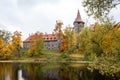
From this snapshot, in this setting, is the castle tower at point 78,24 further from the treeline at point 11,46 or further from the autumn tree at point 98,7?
the autumn tree at point 98,7

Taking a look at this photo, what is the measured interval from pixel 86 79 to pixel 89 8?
20822 mm

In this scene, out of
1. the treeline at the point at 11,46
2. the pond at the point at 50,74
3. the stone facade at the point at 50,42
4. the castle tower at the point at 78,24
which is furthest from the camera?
the castle tower at the point at 78,24

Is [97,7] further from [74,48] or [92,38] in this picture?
[74,48]

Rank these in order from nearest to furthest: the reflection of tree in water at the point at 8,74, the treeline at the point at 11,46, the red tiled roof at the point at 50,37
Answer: the reflection of tree in water at the point at 8,74, the treeline at the point at 11,46, the red tiled roof at the point at 50,37

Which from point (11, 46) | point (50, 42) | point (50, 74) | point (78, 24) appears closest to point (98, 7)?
point (50, 74)

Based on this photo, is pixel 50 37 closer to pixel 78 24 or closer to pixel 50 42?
pixel 50 42

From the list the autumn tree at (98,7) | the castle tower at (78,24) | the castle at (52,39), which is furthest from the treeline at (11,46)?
the autumn tree at (98,7)

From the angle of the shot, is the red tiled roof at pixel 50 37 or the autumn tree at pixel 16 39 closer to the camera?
the autumn tree at pixel 16 39

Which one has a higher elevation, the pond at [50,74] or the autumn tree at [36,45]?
the autumn tree at [36,45]

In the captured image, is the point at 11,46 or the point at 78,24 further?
the point at 78,24

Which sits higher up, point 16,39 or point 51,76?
point 16,39

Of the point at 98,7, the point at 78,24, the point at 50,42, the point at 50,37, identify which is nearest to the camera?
the point at 98,7

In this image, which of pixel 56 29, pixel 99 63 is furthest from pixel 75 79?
pixel 56 29

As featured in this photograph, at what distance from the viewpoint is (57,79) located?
1282 inches
